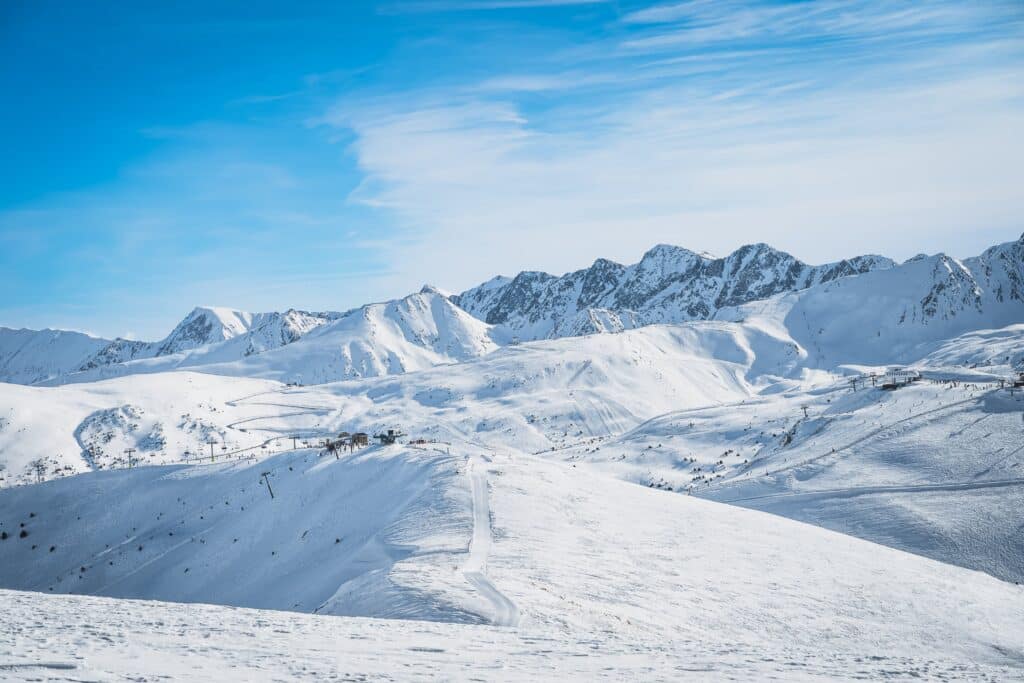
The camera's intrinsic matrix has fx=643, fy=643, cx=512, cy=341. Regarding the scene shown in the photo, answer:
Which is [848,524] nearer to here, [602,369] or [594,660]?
[594,660]

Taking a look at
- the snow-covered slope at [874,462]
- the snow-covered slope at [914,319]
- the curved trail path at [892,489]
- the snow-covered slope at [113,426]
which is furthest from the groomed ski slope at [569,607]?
the snow-covered slope at [914,319]

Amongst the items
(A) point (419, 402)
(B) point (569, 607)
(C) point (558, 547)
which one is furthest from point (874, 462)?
(A) point (419, 402)

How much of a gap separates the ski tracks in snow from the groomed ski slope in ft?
0.63

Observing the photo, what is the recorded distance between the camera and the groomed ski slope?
15.0m

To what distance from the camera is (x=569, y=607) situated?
2342 cm

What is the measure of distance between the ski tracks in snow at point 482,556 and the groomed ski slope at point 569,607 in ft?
0.63

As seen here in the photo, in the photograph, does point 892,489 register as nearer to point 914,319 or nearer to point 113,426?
point 113,426

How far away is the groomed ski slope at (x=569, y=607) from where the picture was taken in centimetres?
1499

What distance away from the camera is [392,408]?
135875mm

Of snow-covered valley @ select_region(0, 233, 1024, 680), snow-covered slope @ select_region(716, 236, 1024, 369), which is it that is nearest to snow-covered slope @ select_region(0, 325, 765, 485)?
snow-covered valley @ select_region(0, 233, 1024, 680)

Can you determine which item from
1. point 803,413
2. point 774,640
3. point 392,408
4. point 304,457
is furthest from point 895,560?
point 392,408

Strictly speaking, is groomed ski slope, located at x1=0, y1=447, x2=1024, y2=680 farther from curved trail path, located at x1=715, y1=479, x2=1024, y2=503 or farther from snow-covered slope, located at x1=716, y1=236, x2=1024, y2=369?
snow-covered slope, located at x1=716, y1=236, x2=1024, y2=369

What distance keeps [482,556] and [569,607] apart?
22.2 feet

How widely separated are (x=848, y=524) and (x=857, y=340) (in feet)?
514
